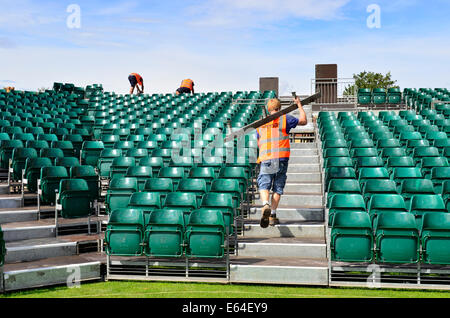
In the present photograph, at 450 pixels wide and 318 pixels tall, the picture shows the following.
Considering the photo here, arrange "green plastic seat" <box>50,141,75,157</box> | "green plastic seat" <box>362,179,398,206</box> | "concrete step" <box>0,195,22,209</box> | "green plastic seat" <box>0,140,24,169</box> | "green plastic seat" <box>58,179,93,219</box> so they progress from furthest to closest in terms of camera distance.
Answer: "green plastic seat" <box>50,141,75,157</box> < "green plastic seat" <box>0,140,24,169</box> < "concrete step" <box>0,195,22,209</box> < "green plastic seat" <box>58,179,93,219</box> < "green plastic seat" <box>362,179,398,206</box>

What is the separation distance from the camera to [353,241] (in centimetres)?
714

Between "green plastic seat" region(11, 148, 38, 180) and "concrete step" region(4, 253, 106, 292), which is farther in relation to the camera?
"green plastic seat" region(11, 148, 38, 180)

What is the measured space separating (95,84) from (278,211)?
1974cm

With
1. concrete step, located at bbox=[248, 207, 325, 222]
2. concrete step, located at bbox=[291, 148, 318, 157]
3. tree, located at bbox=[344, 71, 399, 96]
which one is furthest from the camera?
tree, located at bbox=[344, 71, 399, 96]

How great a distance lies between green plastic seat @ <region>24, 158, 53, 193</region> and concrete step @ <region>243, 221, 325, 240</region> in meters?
4.17

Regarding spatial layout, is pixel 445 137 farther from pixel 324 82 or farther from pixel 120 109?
pixel 120 109

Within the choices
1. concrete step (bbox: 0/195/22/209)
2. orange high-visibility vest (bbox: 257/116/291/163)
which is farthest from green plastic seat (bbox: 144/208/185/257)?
concrete step (bbox: 0/195/22/209)

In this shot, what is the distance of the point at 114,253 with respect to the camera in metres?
7.53

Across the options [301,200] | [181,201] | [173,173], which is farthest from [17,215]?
[301,200]

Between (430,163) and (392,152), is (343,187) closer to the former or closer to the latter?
(430,163)

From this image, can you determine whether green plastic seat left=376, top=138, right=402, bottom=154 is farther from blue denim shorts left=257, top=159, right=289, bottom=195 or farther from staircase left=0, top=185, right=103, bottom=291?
staircase left=0, top=185, right=103, bottom=291

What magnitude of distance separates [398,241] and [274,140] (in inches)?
92.9

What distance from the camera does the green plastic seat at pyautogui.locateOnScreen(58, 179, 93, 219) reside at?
29.7 feet

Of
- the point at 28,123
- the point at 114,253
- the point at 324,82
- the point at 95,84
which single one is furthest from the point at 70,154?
the point at 95,84
